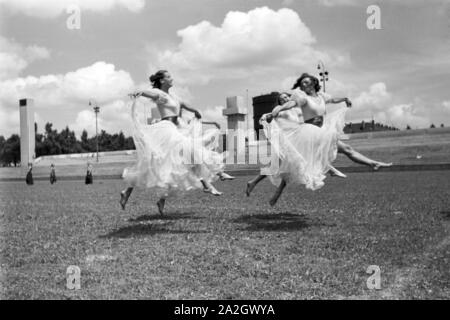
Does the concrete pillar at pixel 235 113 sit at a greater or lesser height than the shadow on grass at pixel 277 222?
greater

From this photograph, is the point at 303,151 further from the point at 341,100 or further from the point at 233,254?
the point at 233,254

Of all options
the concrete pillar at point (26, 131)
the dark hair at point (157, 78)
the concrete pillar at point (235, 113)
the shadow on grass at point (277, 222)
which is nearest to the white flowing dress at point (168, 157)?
the dark hair at point (157, 78)

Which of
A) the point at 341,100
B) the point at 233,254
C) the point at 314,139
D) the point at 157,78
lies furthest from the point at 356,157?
the point at 157,78

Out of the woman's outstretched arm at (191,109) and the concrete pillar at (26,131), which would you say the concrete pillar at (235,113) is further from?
the concrete pillar at (26,131)

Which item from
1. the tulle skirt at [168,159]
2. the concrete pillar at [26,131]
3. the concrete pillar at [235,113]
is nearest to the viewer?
the tulle skirt at [168,159]

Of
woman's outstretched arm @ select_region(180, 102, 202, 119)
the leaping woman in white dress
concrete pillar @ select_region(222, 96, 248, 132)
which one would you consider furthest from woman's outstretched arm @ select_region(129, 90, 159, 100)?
concrete pillar @ select_region(222, 96, 248, 132)

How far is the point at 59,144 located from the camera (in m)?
117

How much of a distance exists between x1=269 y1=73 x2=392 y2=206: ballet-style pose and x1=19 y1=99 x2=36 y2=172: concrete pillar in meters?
59.5

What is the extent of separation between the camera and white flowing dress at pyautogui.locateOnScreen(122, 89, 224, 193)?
8.47m

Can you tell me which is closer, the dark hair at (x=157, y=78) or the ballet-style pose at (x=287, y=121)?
the ballet-style pose at (x=287, y=121)

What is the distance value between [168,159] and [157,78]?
75.2 inches

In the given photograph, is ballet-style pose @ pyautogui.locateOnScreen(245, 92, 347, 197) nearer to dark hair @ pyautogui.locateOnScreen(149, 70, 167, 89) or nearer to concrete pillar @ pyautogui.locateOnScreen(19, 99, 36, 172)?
dark hair @ pyautogui.locateOnScreen(149, 70, 167, 89)

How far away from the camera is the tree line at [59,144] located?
11131 centimetres
